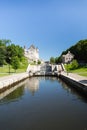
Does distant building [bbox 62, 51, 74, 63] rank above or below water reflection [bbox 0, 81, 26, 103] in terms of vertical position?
above

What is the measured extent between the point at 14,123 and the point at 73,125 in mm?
3350

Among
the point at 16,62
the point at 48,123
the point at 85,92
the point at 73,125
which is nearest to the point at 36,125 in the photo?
the point at 48,123

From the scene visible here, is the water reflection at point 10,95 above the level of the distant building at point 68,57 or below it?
below

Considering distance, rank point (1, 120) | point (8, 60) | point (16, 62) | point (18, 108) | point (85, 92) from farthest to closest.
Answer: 1. point (8, 60)
2. point (16, 62)
3. point (85, 92)
4. point (18, 108)
5. point (1, 120)

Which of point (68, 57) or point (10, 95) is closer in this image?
point (10, 95)

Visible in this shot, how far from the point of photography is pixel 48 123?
12.0 meters

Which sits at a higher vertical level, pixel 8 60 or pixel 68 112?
pixel 8 60


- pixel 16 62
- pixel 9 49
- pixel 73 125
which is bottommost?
pixel 73 125

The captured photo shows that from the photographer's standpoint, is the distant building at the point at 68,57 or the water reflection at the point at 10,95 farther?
the distant building at the point at 68,57

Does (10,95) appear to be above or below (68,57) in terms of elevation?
below

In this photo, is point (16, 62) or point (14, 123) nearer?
point (14, 123)

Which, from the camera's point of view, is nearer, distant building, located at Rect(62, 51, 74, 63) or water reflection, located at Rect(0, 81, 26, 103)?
water reflection, located at Rect(0, 81, 26, 103)

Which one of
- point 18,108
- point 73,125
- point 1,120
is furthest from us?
point 18,108

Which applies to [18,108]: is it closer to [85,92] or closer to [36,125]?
[36,125]
